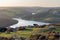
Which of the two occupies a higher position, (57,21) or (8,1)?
(8,1)

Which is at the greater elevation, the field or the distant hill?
the distant hill

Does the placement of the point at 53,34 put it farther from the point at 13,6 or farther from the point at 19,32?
the point at 13,6

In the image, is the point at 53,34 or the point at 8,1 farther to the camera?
the point at 8,1

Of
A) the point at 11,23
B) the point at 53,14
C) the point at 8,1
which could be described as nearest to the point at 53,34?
the point at 53,14

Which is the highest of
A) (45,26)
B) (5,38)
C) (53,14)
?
(53,14)

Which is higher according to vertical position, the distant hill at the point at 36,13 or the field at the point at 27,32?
the distant hill at the point at 36,13

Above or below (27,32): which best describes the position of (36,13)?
above

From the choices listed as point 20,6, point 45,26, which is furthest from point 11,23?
point 45,26

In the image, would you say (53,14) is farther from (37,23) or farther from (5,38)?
(5,38)
